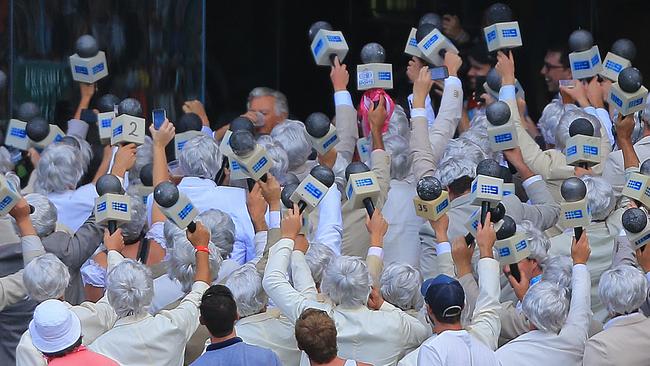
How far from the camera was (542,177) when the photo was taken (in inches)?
354

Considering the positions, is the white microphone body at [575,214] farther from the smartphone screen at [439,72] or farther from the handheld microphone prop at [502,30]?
the smartphone screen at [439,72]

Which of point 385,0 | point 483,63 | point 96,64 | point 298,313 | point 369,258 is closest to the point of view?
point 298,313

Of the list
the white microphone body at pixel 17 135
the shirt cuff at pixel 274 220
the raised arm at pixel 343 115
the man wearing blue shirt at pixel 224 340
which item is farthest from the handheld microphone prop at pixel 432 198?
the white microphone body at pixel 17 135

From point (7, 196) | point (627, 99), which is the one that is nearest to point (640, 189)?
point (627, 99)

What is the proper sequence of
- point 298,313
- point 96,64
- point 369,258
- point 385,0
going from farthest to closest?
point 385,0 < point 96,64 < point 369,258 < point 298,313

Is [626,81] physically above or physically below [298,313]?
above

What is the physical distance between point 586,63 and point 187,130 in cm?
228

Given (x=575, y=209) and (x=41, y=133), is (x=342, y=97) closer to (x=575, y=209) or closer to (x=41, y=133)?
(x=41, y=133)

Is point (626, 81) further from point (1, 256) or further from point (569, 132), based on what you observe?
point (1, 256)

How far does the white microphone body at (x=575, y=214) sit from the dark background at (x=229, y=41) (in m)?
4.77

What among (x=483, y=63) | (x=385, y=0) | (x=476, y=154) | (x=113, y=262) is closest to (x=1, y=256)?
(x=113, y=262)

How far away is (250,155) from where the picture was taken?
8.04 metres

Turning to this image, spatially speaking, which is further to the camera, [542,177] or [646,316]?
[542,177]

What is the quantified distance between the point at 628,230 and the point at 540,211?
99cm
